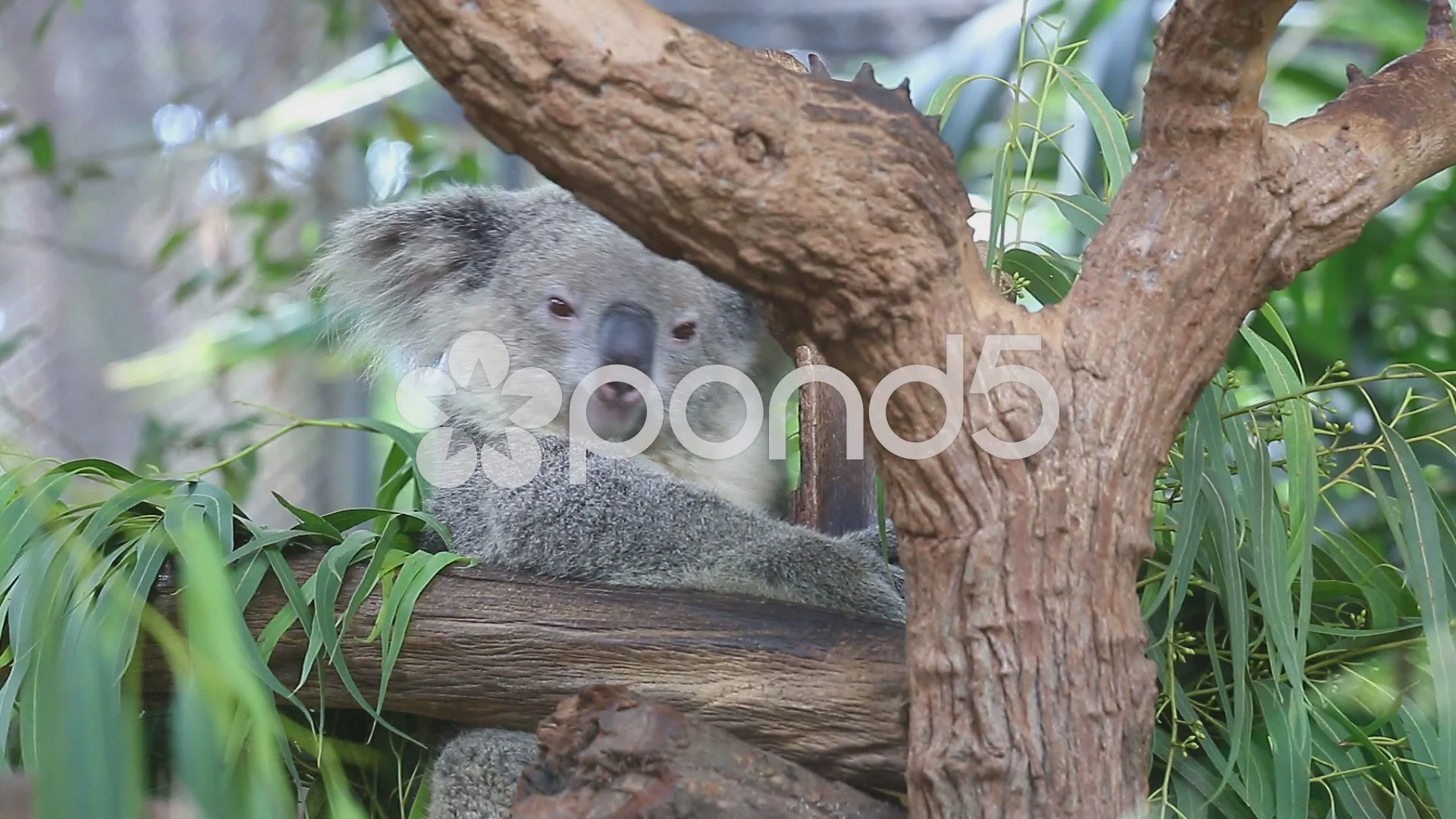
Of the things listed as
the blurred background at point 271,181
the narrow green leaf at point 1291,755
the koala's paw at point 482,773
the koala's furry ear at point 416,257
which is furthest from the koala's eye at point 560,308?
the blurred background at point 271,181

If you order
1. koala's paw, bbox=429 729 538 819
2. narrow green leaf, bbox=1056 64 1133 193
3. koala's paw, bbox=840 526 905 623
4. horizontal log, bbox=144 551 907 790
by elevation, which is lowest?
koala's paw, bbox=429 729 538 819

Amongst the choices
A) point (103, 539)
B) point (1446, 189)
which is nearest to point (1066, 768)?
point (103, 539)

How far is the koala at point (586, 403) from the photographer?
5.70 ft

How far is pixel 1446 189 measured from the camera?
129 inches

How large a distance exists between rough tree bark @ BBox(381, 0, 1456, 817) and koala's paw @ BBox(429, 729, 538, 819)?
2.11 feet

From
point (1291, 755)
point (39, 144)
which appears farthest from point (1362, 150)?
point (39, 144)

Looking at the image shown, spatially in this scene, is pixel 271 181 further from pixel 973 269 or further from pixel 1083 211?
pixel 973 269

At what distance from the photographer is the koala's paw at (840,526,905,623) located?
5.65ft

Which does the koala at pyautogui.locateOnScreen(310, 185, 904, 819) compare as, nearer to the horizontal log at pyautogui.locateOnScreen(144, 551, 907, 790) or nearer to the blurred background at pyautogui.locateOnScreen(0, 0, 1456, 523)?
the horizontal log at pyautogui.locateOnScreen(144, 551, 907, 790)

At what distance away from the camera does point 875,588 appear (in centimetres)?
174

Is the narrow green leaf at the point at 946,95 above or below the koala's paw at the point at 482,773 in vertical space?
above

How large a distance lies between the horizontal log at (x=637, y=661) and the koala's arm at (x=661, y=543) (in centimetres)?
17

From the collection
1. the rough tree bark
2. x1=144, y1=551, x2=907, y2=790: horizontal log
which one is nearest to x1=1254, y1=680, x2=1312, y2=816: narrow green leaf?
the rough tree bark

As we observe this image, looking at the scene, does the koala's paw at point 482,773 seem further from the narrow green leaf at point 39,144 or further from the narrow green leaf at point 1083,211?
the narrow green leaf at point 39,144
